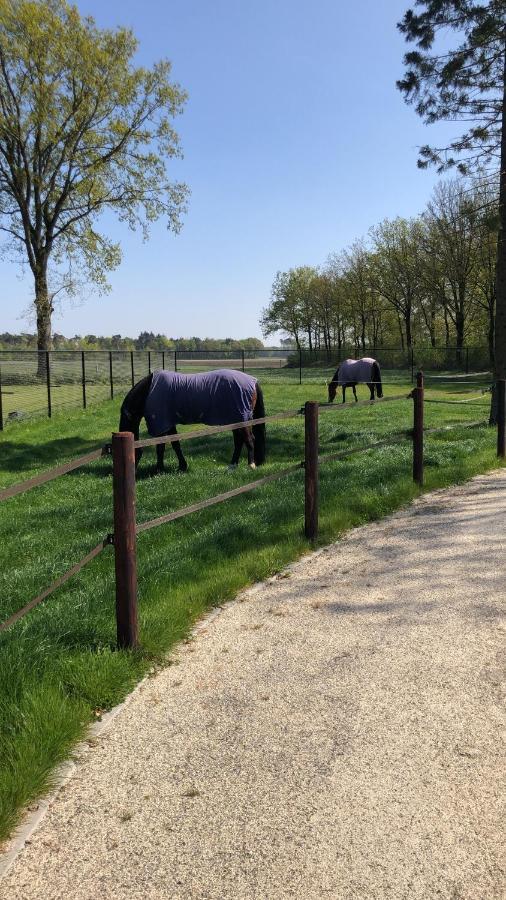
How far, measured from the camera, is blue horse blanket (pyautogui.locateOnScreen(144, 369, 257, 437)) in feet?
31.1

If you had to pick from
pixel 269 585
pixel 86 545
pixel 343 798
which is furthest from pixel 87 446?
pixel 343 798

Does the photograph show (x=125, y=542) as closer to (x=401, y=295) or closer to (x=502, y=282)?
(x=502, y=282)

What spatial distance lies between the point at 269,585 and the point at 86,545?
1960 millimetres

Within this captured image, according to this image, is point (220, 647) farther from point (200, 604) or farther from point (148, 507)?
point (148, 507)

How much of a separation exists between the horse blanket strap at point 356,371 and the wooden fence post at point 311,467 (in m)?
13.5

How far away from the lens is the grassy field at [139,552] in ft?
8.95

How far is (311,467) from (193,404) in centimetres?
454

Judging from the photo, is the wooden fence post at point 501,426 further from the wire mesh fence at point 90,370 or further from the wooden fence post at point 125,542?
the wire mesh fence at point 90,370

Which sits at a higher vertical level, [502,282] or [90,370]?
[502,282]

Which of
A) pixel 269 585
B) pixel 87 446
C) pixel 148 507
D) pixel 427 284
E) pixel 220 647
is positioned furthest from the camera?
pixel 427 284

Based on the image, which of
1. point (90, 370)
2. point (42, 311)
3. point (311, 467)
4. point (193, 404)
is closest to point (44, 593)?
point (311, 467)

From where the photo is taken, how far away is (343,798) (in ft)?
7.41

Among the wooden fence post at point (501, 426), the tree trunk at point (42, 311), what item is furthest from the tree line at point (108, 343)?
the wooden fence post at point (501, 426)

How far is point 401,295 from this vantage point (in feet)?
171
